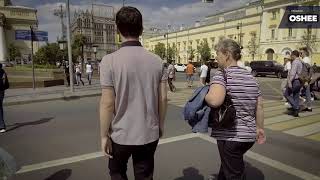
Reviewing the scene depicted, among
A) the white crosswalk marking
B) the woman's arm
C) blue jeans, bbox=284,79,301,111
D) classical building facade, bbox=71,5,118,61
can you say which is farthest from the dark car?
classical building facade, bbox=71,5,118,61

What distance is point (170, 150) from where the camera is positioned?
20.0ft

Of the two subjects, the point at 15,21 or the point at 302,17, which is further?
the point at 15,21

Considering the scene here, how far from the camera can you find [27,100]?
13.5 m

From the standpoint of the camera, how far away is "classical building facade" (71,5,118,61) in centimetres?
9694

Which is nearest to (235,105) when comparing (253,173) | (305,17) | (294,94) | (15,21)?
(253,173)

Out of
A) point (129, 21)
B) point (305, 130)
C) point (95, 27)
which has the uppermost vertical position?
point (95, 27)

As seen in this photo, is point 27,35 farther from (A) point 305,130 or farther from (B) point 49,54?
(B) point 49,54

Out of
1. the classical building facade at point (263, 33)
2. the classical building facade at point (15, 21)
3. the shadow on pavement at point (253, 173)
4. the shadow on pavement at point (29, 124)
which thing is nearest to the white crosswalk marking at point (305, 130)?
the shadow on pavement at point (253, 173)

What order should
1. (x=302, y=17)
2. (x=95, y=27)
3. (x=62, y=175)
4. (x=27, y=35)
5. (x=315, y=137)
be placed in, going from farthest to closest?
1. (x=95, y=27)
2. (x=302, y=17)
3. (x=27, y=35)
4. (x=315, y=137)
5. (x=62, y=175)

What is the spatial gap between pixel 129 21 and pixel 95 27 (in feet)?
352

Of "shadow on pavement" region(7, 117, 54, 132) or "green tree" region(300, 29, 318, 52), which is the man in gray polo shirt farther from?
"green tree" region(300, 29, 318, 52)

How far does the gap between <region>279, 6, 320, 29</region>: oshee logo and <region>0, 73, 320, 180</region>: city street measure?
166 ft

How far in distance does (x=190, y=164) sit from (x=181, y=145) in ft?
3.89

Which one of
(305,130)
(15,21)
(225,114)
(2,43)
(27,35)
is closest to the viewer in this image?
(225,114)
